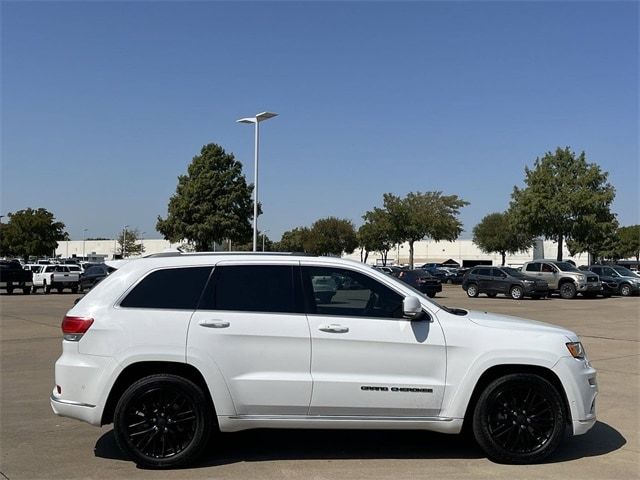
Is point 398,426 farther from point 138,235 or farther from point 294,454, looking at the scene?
point 138,235

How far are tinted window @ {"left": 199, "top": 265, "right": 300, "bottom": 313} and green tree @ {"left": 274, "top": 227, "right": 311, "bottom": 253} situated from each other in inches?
3319

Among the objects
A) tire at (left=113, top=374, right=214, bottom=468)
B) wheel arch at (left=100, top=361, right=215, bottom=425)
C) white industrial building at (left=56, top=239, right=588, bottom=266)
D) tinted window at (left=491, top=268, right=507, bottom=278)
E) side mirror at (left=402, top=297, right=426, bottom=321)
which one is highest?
white industrial building at (left=56, top=239, right=588, bottom=266)

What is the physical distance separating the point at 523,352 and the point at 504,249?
78.8 meters

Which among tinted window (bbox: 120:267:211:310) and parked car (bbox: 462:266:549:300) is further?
parked car (bbox: 462:266:549:300)

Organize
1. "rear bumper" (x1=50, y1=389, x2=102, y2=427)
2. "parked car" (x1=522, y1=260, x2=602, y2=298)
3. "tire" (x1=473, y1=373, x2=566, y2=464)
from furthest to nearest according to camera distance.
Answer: "parked car" (x1=522, y1=260, x2=602, y2=298)
"tire" (x1=473, y1=373, x2=566, y2=464)
"rear bumper" (x1=50, y1=389, x2=102, y2=427)

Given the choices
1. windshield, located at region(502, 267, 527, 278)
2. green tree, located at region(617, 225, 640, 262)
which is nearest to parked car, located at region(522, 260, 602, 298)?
windshield, located at region(502, 267, 527, 278)

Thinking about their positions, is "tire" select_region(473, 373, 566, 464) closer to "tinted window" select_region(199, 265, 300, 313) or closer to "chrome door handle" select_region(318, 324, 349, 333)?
"chrome door handle" select_region(318, 324, 349, 333)

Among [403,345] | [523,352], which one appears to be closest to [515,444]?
[523,352]

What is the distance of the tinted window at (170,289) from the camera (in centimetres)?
553

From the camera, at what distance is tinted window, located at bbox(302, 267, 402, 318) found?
18.2 ft

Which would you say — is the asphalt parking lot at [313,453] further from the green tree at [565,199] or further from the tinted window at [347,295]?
the green tree at [565,199]

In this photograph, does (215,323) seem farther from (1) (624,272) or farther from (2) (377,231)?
(2) (377,231)

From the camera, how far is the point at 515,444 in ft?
→ 18.1

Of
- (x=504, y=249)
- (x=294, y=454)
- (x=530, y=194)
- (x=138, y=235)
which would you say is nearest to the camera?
(x=294, y=454)
